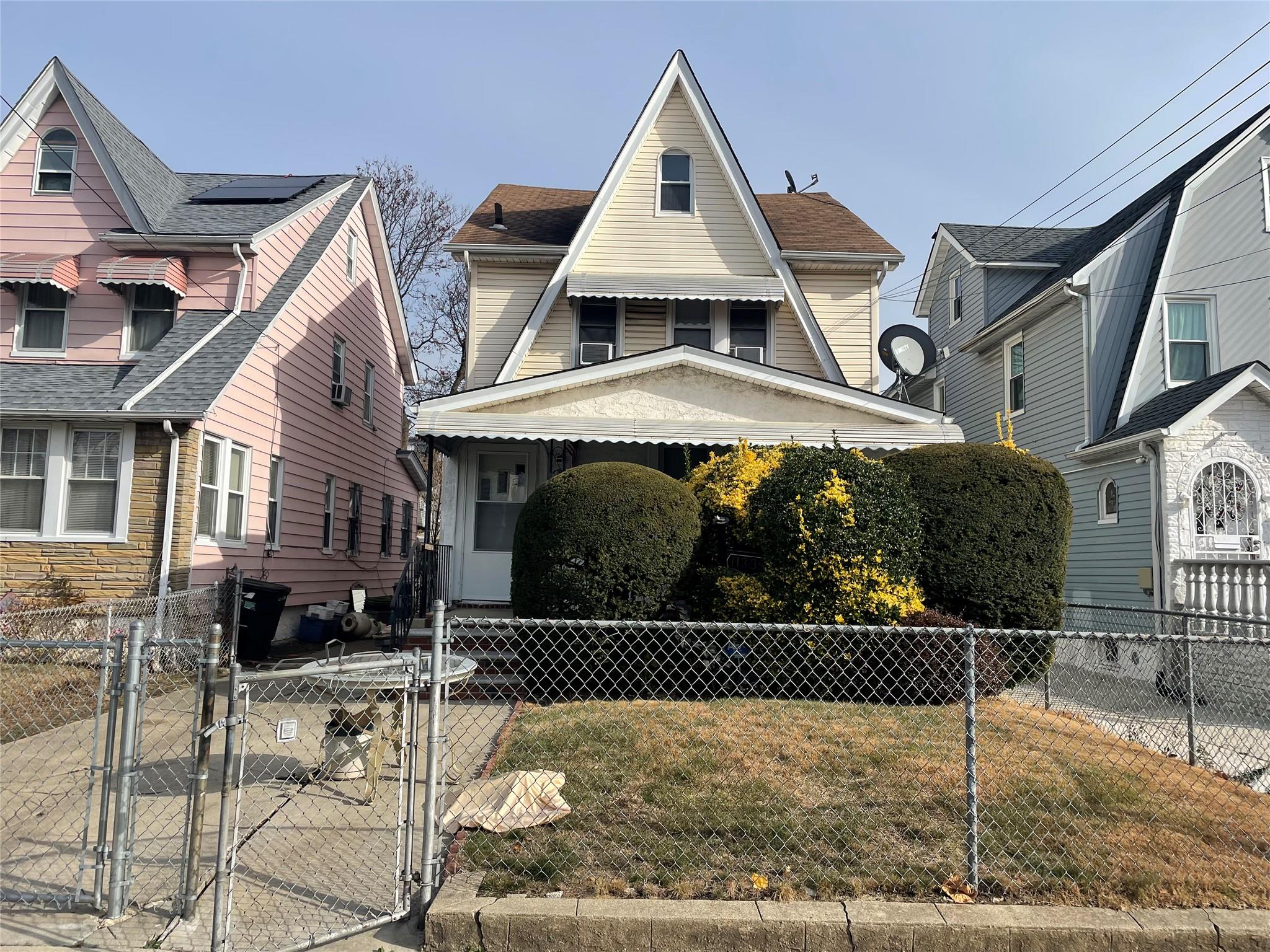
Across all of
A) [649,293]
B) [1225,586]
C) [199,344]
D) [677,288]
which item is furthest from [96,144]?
[1225,586]

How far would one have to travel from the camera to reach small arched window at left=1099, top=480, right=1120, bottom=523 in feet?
46.6

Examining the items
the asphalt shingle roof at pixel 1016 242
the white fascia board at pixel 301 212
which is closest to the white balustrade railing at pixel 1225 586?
the asphalt shingle roof at pixel 1016 242

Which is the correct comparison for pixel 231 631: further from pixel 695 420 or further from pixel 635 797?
pixel 635 797

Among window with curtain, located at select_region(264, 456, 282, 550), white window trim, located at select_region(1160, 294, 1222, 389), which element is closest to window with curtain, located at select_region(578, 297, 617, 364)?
window with curtain, located at select_region(264, 456, 282, 550)

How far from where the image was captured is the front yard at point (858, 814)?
4488 millimetres

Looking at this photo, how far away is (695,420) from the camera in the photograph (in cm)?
1253

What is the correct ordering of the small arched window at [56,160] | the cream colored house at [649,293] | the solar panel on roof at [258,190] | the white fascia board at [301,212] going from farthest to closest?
the solar panel on roof at [258,190], the white fascia board at [301,212], the small arched window at [56,160], the cream colored house at [649,293]

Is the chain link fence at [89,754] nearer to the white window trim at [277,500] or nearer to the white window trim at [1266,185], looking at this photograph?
the white window trim at [277,500]

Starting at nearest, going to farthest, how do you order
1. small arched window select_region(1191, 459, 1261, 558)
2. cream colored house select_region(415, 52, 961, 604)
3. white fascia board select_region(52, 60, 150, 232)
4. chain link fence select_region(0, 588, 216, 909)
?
1. chain link fence select_region(0, 588, 216, 909)
2. small arched window select_region(1191, 459, 1261, 558)
3. cream colored house select_region(415, 52, 961, 604)
4. white fascia board select_region(52, 60, 150, 232)

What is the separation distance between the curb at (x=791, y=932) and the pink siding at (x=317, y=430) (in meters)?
10.4

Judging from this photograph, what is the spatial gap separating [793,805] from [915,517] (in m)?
4.23

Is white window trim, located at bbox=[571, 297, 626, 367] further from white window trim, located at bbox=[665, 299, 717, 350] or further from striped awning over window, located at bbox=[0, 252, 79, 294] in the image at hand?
striped awning over window, located at bbox=[0, 252, 79, 294]

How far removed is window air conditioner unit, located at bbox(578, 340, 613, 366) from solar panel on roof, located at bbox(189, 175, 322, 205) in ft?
21.6

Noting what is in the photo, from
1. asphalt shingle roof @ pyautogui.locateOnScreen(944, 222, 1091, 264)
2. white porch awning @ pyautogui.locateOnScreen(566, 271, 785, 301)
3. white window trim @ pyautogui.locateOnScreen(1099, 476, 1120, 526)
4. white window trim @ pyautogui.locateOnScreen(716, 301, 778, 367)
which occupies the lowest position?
white window trim @ pyautogui.locateOnScreen(1099, 476, 1120, 526)
